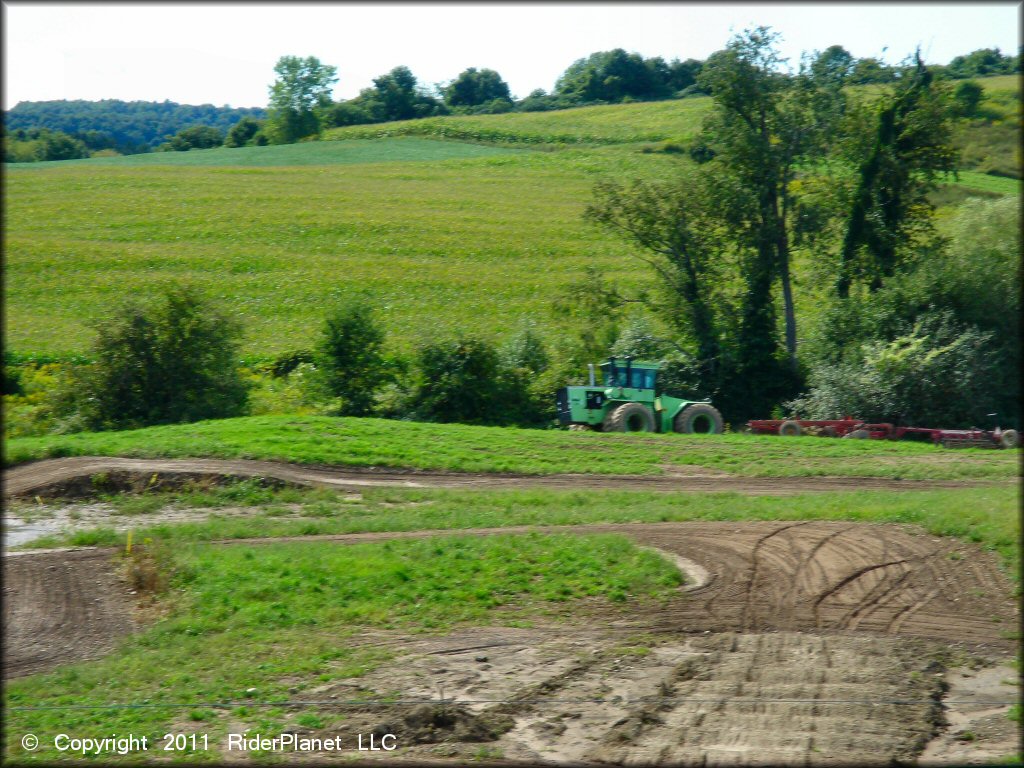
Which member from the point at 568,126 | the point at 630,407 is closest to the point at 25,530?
the point at 630,407

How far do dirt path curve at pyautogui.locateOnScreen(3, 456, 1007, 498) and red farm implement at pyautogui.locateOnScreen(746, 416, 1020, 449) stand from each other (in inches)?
235

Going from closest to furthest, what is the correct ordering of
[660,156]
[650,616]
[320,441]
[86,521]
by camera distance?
[650,616] < [86,521] < [320,441] < [660,156]

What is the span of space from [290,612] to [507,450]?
11.6m

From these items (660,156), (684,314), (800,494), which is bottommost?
(800,494)

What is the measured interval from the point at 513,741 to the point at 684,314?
87.9 ft

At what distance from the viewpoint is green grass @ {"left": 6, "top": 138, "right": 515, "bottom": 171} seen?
6762 centimetres

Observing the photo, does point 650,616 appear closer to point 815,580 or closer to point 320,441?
point 815,580

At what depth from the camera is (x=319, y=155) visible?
70.4 metres

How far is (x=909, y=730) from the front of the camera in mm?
9609

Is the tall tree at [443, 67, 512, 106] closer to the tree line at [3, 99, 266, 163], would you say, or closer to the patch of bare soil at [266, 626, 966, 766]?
the tree line at [3, 99, 266, 163]

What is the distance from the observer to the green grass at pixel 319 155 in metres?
67.6

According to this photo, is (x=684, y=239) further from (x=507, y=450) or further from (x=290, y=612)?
(x=290, y=612)

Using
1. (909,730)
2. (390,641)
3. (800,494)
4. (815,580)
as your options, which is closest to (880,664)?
(909,730)

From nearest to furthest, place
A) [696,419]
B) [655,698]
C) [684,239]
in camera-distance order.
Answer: [655,698] → [696,419] → [684,239]
